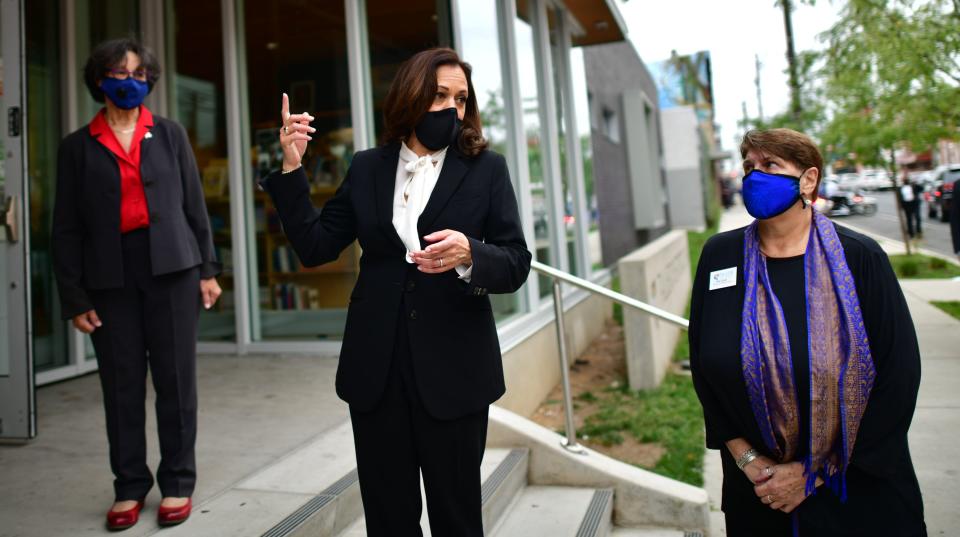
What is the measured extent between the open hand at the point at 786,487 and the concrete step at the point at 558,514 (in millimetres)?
1421

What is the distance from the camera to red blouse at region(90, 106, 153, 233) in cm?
273

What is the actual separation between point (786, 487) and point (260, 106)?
208 inches

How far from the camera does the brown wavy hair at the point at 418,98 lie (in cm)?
192

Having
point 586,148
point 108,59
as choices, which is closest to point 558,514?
point 108,59

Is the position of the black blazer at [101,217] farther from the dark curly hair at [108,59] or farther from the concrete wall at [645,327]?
the concrete wall at [645,327]

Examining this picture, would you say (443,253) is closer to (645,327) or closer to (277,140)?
(277,140)

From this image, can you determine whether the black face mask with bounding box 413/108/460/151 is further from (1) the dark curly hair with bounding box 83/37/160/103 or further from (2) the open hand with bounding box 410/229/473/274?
(1) the dark curly hair with bounding box 83/37/160/103

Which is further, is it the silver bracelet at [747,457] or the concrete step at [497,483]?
the concrete step at [497,483]

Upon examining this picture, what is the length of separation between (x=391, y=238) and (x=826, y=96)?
1439cm

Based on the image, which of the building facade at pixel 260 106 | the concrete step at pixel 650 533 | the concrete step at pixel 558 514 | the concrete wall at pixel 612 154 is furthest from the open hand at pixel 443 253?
the concrete wall at pixel 612 154

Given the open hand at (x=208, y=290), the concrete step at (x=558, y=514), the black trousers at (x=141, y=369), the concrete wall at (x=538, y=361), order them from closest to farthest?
the black trousers at (x=141, y=369)
the open hand at (x=208, y=290)
the concrete step at (x=558, y=514)
the concrete wall at (x=538, y=361)

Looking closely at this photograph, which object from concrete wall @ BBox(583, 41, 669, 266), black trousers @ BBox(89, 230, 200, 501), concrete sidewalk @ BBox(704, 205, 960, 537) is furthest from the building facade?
concrete wall @ BBox(583, 41, 669, 266)

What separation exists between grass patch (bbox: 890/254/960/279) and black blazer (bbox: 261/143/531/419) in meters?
10.9

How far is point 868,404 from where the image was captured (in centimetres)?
191
